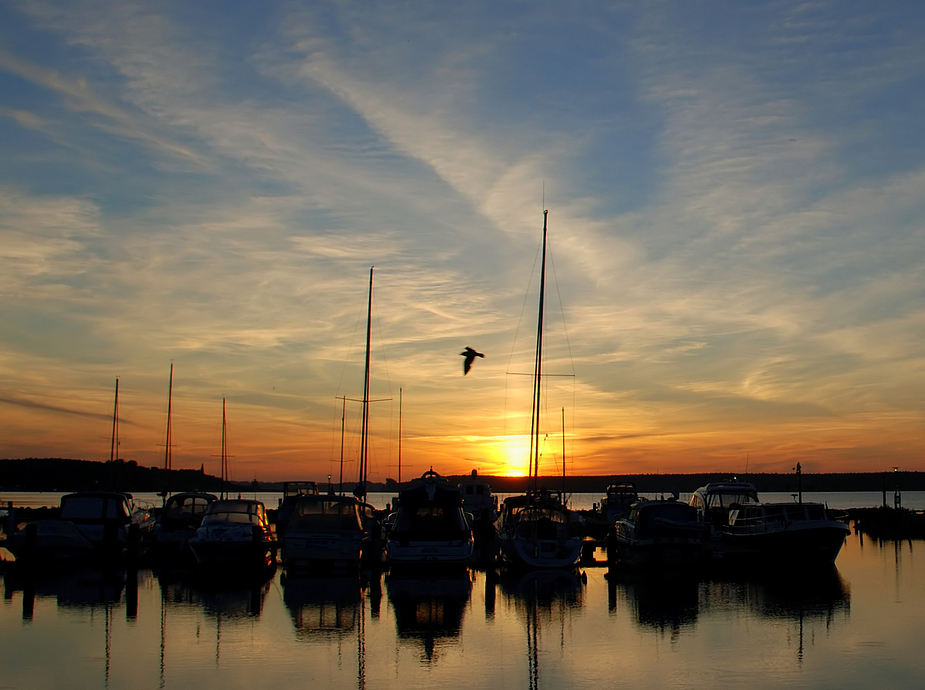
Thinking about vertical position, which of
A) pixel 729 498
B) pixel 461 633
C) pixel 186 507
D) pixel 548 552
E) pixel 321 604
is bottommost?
pixel 321 604

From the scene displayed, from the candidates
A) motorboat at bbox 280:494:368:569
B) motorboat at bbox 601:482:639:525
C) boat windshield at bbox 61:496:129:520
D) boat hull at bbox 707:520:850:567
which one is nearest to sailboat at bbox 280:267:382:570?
motorboat at bbox 280:494:368:569

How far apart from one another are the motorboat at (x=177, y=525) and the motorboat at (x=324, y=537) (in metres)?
4.17

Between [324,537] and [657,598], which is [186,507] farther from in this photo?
[657,598]

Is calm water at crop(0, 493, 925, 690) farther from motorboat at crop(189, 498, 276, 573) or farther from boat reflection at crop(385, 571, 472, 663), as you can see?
motorboat at crop(189, 498, 276, 573)

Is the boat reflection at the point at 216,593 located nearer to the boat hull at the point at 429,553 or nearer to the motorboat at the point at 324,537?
the motorboat at the point at 324,537

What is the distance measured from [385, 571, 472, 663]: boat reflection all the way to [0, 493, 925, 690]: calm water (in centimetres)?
7

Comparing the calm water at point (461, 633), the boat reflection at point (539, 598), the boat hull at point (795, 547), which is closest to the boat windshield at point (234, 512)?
the calm water at point (461, 633)

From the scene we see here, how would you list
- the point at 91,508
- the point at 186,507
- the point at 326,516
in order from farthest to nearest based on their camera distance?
the point at 186,507 < the point at 91,508 < the point at 326,516

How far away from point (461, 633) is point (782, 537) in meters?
17.0

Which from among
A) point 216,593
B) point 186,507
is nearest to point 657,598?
point 216,593

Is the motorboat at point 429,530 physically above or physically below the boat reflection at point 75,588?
above

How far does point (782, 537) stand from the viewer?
31484mm

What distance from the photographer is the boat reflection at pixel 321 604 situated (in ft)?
60.7

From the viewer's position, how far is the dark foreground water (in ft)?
47.5
